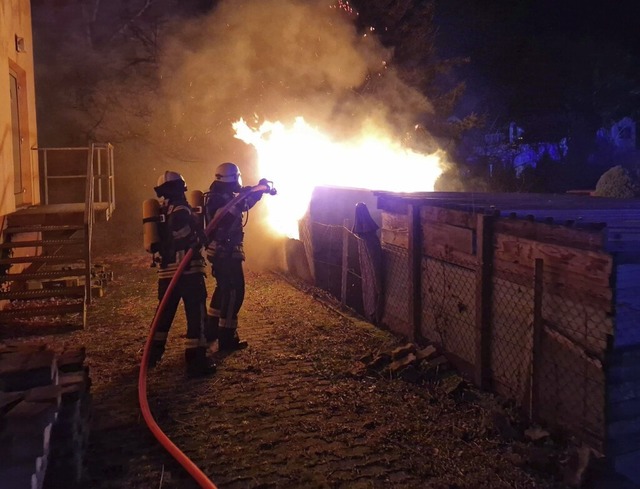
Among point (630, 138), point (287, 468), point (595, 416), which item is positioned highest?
point (630, 138)

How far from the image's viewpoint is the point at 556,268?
4.19 metres

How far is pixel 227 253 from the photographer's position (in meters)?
6.43

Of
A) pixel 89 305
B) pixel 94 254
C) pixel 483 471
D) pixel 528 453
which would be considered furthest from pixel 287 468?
pixel 94 254

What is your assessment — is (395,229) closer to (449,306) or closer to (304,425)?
(449,306)

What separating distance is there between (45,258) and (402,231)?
5.10 meters

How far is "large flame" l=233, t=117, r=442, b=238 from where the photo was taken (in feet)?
36.7

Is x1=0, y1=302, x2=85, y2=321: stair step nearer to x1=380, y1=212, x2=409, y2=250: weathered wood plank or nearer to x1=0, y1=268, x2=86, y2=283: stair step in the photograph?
x1=0, y1=268, x2=86, y2=283: stair step

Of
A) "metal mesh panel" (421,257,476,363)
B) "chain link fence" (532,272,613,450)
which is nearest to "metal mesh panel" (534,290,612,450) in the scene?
"chain link fence" (532,272,613,450)

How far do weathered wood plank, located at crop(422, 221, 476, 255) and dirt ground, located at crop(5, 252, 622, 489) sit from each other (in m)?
1.26

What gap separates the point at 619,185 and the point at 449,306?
8898 mm

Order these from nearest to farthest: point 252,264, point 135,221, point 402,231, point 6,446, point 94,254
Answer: point 6,446 < point 402,231 < point 252,264 < point 94,254 < point 135,221

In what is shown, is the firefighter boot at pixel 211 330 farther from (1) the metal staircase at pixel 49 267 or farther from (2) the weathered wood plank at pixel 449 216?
(2) the weathered wood plank at pixel 449 216

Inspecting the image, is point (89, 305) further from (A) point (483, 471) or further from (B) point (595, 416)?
(B) point (595, 416)

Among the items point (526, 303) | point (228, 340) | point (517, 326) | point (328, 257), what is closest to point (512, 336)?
point (517, 326)
